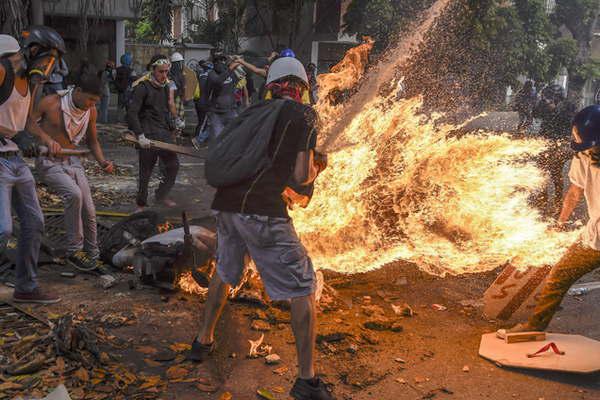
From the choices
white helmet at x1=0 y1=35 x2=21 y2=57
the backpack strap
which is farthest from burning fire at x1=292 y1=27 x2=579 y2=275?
white helmet at x1=0 y1=35 x2=21 y2=57

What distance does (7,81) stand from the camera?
484 centimetres

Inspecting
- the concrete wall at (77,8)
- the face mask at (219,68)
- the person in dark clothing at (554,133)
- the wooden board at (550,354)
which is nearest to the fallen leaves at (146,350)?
the wooden board at (550,354)

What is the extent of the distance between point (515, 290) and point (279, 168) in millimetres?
2686

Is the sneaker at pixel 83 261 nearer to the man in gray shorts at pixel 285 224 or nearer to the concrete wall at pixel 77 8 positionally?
the man in gray shorts at pixel 285 224

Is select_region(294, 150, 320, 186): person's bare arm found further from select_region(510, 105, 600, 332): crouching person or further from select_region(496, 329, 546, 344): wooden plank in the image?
select_region(510, 105, 600, 332): crouching person

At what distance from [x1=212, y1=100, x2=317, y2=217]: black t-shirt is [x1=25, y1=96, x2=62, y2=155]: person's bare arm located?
2.25 meters

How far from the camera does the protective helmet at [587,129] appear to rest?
4.87 metres

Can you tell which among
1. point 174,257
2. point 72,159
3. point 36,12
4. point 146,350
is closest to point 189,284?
point 174,257

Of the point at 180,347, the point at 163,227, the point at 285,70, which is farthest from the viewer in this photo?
the point at 163,227

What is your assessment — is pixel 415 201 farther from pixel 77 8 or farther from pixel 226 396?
pixel 77 8

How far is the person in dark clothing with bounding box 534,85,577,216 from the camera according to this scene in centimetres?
913

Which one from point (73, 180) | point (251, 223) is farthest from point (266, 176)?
point (73, 180)

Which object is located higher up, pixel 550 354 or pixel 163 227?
pixel 163 227

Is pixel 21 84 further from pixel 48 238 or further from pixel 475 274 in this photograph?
pixel 475 274
